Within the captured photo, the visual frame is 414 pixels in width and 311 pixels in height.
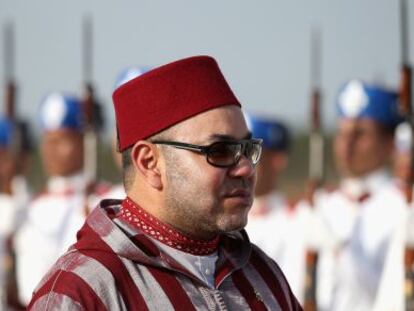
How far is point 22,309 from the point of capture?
927cm

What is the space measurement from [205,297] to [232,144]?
47 centimetres

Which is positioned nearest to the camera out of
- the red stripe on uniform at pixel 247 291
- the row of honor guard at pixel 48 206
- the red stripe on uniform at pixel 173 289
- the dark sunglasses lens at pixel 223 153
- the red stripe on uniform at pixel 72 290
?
the red stripe on uniform at pixel 72 290

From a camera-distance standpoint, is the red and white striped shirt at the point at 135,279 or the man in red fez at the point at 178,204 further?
the man in red fez at the point at 178,204

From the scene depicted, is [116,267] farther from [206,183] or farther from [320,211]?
[320,211]

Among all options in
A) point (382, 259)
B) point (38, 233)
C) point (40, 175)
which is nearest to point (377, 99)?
point (382, 259)

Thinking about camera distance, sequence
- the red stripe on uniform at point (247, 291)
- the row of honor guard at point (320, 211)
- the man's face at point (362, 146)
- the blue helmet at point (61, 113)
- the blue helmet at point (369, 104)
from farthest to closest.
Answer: the blue helmet at point (61, 113) < the blue helmet at point (369, 104) < the man's face at point (362, 146) < the row of honor guard at point (320, 211) < the red stripe on uniform at point (247, 291)

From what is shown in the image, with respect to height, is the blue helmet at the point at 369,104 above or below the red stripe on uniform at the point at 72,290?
below

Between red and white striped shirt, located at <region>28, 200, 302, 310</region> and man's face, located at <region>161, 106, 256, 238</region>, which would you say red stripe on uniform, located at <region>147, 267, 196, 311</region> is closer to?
red and white striped shirt, located at <region>28, 200, 302, 310</region>

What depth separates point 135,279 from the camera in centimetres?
367

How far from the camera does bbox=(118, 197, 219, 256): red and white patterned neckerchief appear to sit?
3.85 metres

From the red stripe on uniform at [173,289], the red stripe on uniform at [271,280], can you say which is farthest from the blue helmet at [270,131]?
the red stripe on uniform at [173,289]

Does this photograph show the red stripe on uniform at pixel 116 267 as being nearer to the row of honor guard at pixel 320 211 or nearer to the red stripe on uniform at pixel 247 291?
the red stripe on uniform at pixel 247 291

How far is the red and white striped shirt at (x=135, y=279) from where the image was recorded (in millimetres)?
3557

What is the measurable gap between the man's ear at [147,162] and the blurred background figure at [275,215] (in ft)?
16.2
